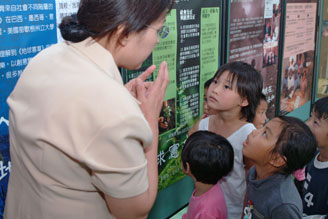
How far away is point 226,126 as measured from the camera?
227 centimetres

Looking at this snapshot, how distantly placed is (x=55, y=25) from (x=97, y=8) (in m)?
0.79

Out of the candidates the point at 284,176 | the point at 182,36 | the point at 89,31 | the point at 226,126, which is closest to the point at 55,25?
the point at 89,31

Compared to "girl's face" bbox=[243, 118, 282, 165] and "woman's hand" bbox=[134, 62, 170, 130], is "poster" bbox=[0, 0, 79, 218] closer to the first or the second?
"woman's hand" bbox=[134, 62, 170, 130]

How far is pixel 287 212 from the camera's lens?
1593 millimetres

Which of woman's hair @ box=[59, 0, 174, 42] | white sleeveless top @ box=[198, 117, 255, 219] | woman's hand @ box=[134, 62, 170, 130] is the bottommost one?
white sleeveless top @ box=[198, 117, 255, 219]

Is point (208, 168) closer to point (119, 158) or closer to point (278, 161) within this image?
point (278, 161)

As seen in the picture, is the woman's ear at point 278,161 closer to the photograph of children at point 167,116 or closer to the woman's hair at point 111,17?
the photograph of children at point 167,116

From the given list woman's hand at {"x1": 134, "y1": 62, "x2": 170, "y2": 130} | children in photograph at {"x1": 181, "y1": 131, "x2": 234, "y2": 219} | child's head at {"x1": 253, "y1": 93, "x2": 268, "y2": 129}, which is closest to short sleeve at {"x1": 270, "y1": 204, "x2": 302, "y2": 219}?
children in photograph at {"x1": 181, "y1": 131, "x2": 234, "y2": 219}

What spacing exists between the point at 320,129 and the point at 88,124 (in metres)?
1.99

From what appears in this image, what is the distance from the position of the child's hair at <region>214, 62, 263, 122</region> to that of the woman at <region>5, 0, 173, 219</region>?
45.6 inches

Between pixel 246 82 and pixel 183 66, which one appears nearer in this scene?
pixel 246 82

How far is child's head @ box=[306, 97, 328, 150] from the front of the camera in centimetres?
233

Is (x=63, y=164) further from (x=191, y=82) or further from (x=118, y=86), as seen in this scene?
(x=191, y=82)

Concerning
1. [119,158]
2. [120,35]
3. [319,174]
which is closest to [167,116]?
[319,174]
